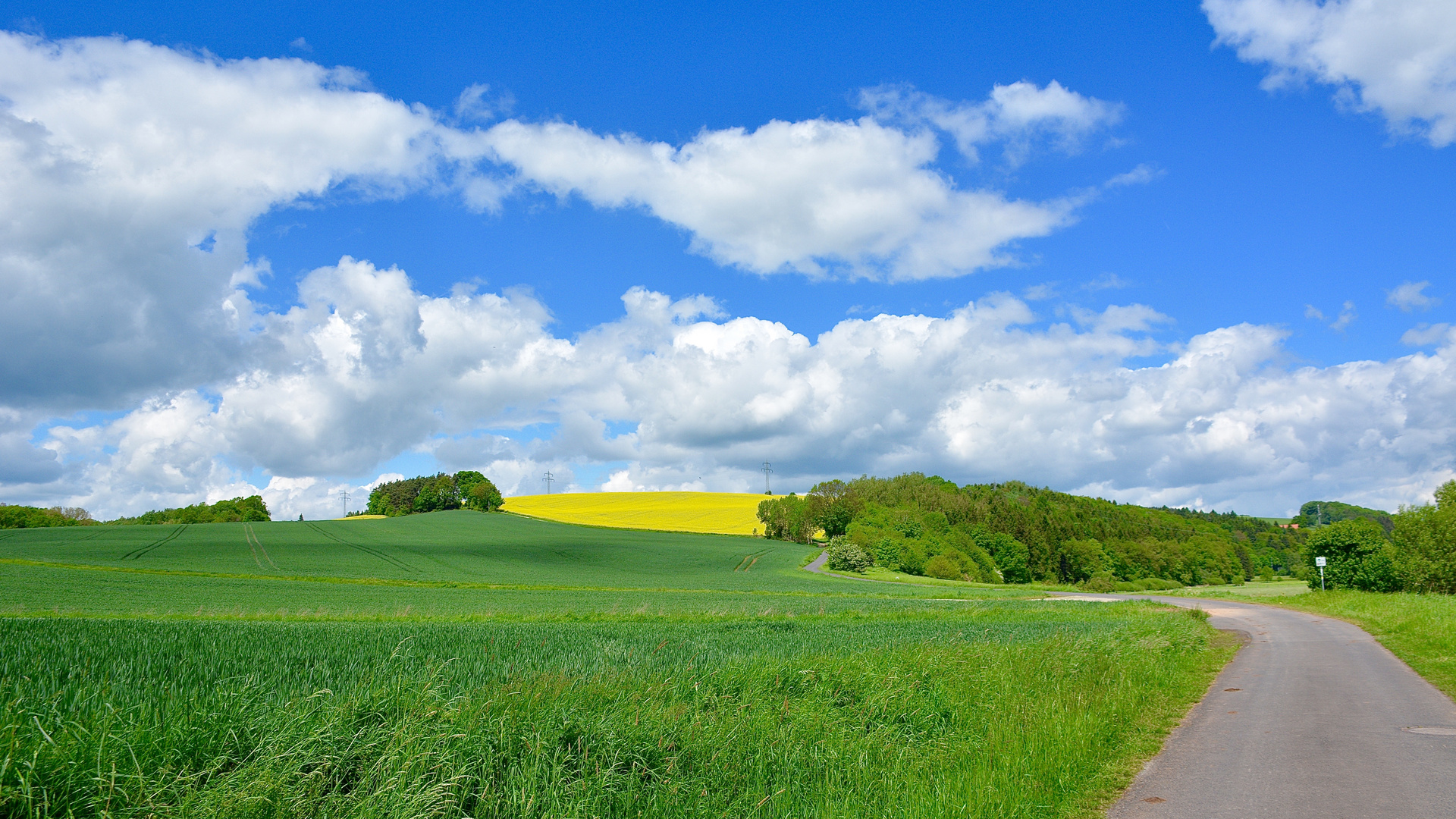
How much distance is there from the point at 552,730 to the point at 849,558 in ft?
261

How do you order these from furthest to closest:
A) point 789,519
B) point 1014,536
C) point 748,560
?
point 789,519
point 1014,536
point 748,560

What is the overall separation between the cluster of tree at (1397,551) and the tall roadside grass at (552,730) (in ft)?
183

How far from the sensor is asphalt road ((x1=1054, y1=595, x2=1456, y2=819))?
24.1 feet

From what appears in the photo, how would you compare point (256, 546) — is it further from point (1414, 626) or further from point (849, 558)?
point (1414, 626)

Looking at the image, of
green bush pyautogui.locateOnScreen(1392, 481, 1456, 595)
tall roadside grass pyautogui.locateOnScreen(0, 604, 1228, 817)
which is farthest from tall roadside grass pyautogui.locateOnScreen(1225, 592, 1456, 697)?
green bush pyautogui.locateOnScreen(1392, 481, 1456, 595)

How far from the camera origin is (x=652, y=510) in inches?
5507

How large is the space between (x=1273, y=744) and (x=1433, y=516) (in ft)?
204

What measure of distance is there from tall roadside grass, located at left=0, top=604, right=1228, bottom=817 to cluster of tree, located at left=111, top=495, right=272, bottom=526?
128819 mm

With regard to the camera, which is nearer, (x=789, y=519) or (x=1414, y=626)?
(x=1414, y=626)

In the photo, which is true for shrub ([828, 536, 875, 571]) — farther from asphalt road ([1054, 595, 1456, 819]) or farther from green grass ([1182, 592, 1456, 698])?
asphalt road ([1054, 595, 1456, 819])

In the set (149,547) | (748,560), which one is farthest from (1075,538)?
(149,547)

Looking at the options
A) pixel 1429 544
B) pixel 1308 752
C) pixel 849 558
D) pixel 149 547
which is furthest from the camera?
pixel 849 558

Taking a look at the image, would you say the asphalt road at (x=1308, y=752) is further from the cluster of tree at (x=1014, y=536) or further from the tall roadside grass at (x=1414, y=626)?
the cluster of tree at (x=1014, y=536)

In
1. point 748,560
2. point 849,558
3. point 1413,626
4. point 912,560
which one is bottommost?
point 912,560
